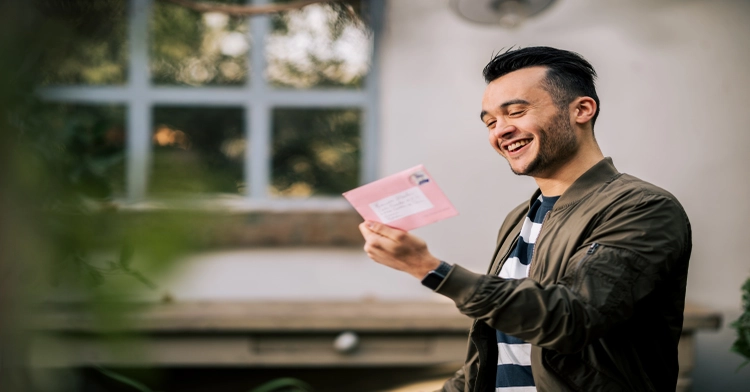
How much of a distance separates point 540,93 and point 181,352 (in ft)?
5.71

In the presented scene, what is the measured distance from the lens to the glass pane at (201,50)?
109 inches

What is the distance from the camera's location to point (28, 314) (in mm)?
768

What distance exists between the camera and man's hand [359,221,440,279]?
1.02 meters

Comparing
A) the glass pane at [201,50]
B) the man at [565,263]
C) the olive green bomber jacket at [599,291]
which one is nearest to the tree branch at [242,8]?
the glass pane at [201,50]

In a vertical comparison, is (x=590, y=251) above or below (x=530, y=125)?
below

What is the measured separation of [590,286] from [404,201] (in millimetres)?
324

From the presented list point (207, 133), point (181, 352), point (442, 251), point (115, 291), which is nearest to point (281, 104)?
point (207, 133)

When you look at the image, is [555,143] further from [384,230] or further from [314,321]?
[314,321]

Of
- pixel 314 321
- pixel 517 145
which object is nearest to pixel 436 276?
pixel 517 145

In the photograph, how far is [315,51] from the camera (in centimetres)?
282

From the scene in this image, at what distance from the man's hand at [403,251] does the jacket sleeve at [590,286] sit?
5cm

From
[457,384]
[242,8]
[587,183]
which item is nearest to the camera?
[587,183]

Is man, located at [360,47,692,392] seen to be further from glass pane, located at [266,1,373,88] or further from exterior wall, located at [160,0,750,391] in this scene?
glass pane, located at [266,1,373,88]

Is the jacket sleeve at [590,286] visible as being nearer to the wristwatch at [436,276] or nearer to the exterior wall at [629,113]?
the wristwatch at [436,276]
